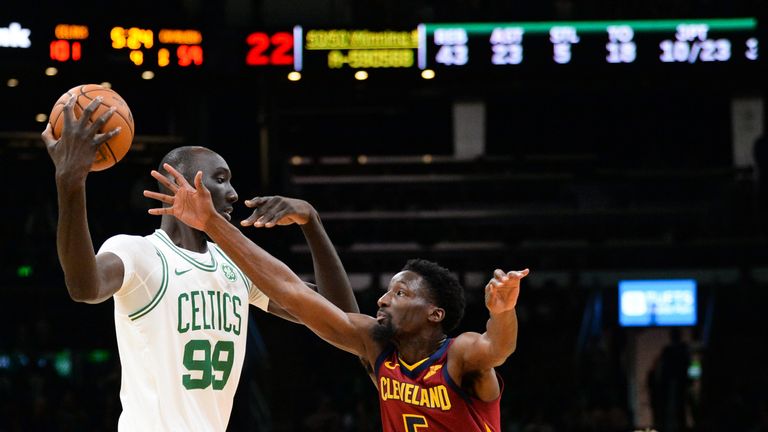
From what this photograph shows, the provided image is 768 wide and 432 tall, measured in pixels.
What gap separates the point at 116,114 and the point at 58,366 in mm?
9980

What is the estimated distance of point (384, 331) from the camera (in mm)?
4762

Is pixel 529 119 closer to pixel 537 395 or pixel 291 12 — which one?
pixel 291 12

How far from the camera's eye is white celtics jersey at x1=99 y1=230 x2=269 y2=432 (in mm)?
4371

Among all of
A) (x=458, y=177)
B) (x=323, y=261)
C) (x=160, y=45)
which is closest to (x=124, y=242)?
(x=323, y=261)

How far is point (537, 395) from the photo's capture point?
529 inches

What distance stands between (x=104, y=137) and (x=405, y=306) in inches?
53.4

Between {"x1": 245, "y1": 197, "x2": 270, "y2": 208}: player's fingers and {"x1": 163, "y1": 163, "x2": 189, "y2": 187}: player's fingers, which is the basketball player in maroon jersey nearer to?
{"x1": 163, "y1": 163, "x2": 189, "y2": 187}: player's fingers

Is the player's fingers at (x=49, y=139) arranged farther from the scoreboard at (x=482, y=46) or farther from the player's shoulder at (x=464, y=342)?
the scoreboard at (x=482, y=46)

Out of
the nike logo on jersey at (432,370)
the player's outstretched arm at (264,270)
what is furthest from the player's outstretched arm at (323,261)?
the nike logo on jersey at (432,370)

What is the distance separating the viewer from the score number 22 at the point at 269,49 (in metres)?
11.6

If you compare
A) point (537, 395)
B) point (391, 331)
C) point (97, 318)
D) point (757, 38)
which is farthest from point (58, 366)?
point (391, 331)

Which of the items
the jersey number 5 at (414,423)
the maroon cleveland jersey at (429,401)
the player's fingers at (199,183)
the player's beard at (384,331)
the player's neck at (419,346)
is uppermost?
the player's fingers at (199,183)

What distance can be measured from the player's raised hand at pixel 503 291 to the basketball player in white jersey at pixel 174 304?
0.99 m

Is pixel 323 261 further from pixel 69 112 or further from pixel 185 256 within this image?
pixel 69 112
